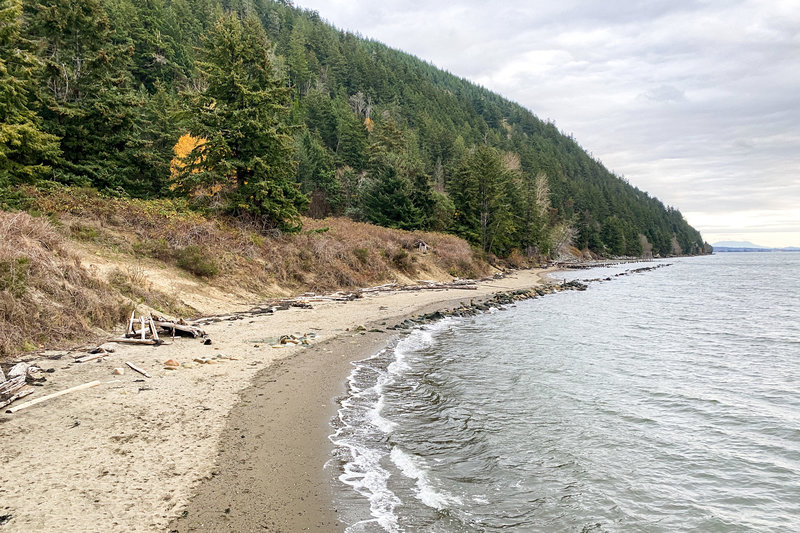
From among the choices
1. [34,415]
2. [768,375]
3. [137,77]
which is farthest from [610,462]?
[137,77]

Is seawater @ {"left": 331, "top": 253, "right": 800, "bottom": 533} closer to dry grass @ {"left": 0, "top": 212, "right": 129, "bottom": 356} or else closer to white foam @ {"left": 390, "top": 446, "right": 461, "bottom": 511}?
white foam @ {"left": 390, "top": 446, "right": 461, "bottom": 511}

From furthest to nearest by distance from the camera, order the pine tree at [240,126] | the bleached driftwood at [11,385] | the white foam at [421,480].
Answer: the pine tree at [240,126] → the bleached driftwood at [11,385] → the white foam at [421,480]

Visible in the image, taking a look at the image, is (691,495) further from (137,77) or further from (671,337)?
(137,77)

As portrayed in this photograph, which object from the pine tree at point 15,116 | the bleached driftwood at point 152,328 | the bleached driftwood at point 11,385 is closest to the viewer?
the bleached driftwood at point 11,385

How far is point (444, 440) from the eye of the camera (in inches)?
303

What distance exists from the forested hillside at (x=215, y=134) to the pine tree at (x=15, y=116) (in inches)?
3.0

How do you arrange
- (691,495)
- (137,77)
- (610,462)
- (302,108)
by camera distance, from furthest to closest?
(302,108), (137,77), (610,462), (691,495)

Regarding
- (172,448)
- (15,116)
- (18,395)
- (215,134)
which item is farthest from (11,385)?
(215,134)

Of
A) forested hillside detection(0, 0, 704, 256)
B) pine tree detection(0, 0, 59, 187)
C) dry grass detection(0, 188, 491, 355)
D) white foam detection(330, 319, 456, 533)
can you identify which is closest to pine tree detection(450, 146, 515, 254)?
forested hillside detection(0, 0, 704, 256)

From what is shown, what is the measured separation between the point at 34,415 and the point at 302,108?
79.6m

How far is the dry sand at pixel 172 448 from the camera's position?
177 inches

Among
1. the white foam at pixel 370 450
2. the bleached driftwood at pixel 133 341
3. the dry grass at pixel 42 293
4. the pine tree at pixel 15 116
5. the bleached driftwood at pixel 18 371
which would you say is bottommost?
the white foam at pixel 370 450

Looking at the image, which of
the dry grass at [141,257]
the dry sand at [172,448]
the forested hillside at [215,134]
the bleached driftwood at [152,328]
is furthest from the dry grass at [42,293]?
the forested hillside at [215,134]

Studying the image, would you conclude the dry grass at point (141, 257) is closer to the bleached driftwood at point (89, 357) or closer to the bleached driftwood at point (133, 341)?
the bleached driftwood at point (133, 341)
